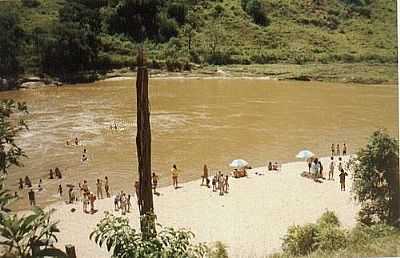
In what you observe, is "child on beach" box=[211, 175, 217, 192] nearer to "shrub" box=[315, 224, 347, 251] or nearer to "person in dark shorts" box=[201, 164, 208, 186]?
"person in dark shorts" box=[201, 164, 208, 186]

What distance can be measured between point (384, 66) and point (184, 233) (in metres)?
3.56

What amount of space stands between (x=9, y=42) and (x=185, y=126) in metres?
3.09

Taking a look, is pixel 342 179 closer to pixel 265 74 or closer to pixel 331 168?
pixel 331 168

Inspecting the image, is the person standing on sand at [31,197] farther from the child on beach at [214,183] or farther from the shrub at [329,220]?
the shrub at [329,220]

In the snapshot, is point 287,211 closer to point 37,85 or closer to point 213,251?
point 213,251

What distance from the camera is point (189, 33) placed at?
27.9 feet

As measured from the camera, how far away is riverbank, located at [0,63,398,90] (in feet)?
24.6

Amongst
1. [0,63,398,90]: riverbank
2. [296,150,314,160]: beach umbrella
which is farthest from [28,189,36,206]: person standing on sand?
[296,150,314,160]: beach umbrella

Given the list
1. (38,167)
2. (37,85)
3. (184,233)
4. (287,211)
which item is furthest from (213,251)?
(37,85)

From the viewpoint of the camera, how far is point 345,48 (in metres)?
8.52

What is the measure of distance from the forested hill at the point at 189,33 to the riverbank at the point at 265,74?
0.48 ft

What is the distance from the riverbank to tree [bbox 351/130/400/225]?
97cm

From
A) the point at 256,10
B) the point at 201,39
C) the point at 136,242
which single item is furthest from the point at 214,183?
the point at 256,10

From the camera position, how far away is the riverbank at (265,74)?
7.50 m
